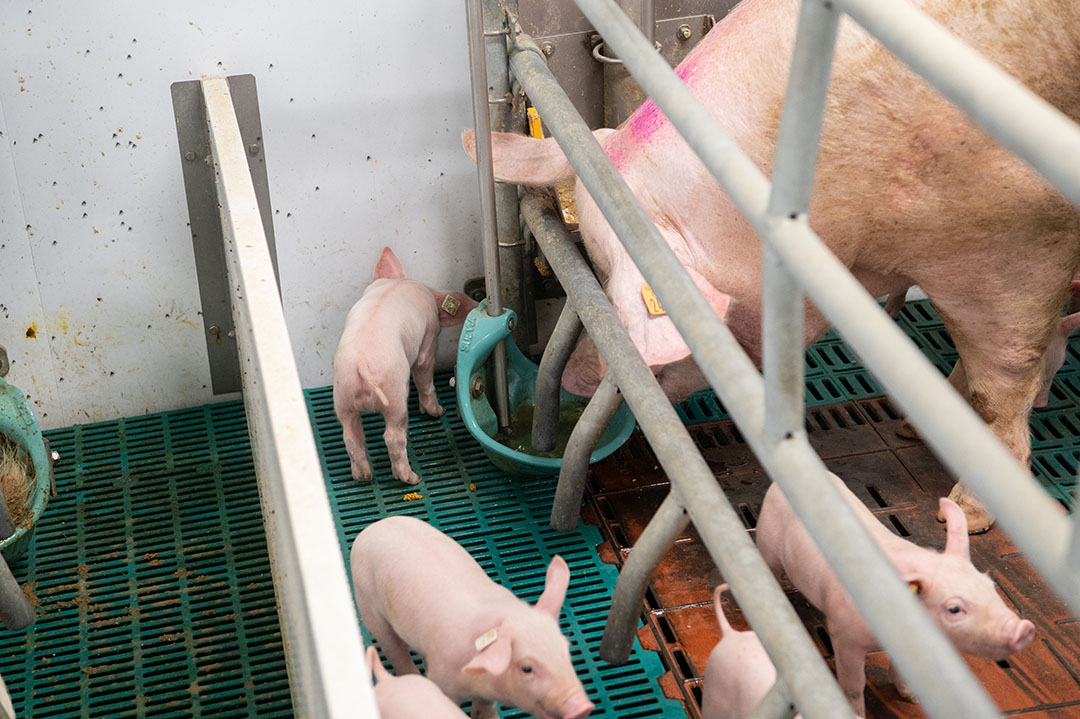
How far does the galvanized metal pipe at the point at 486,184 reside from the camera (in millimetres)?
2363

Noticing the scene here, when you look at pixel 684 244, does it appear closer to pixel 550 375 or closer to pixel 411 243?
pixel 550 375

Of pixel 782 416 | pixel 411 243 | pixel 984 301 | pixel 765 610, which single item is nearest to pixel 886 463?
pixel 984 301

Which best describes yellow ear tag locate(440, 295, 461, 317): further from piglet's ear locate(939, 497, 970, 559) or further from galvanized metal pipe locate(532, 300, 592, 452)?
piglet's ear locate(939, 497, 970, 559)

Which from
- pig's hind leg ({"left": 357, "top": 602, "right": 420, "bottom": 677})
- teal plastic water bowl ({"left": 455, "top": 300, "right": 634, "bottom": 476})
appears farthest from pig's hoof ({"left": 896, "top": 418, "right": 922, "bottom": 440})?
pig's hind leg ({"left": 357, "top": 602, "right": 420, "bottom": 677})

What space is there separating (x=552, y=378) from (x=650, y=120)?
2.02 feet

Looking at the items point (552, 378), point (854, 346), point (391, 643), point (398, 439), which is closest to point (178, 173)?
point (398, 439)

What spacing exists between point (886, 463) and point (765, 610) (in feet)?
4.82

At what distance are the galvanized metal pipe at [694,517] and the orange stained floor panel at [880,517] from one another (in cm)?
18

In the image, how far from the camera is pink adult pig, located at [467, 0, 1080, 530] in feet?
6.76

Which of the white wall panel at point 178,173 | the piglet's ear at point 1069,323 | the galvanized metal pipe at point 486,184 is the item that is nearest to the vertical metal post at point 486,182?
the galvanized metal pipe at point 486,184

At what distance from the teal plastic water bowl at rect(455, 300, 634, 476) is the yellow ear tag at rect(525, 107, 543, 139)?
0.42 meters

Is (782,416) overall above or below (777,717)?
above

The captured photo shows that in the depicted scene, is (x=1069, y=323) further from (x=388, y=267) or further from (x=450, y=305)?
(x=388, y=267)

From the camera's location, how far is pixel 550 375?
8.36 feet
